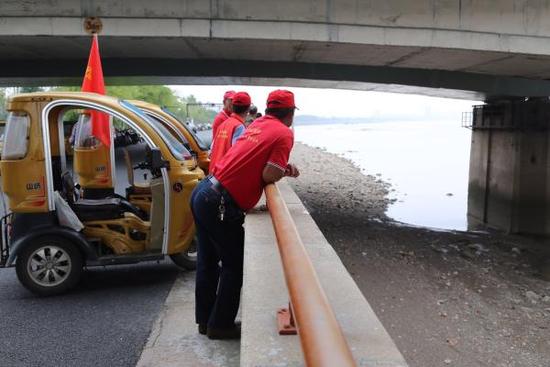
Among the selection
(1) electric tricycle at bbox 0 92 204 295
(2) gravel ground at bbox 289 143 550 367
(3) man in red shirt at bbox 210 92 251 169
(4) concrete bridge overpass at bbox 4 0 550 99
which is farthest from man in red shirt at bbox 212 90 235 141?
(4) concrete bridge overpass at bbox 4 0 550 99

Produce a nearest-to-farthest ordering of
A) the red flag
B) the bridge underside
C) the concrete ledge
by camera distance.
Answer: the concrete ledge, the red flag, the bridge underside

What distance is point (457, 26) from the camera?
11.1m

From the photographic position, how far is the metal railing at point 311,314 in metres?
1.32

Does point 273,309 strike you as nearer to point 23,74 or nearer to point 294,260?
point 294,260

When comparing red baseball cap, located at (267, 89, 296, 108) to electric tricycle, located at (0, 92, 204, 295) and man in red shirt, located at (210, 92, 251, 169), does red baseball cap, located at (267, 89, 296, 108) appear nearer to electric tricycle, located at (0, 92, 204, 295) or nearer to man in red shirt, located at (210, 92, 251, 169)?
man in red shirt, located at (210, 92, 251, 169)

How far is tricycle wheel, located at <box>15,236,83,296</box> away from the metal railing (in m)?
3.84

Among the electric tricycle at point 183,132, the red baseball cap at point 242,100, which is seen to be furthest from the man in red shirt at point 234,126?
the electric tricycle at point 183,132

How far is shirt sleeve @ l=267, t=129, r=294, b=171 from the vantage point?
11.2ft

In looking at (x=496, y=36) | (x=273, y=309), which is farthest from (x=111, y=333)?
(x=496, y=36)

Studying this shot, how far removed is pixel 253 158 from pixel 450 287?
8089 millimetres

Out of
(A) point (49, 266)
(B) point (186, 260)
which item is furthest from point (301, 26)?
(A) point (49, 266)

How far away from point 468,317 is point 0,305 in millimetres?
7003

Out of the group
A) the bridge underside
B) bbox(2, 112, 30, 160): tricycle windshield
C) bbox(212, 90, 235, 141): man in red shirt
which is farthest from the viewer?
the bridge underside

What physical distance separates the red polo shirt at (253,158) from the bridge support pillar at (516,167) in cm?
1940
